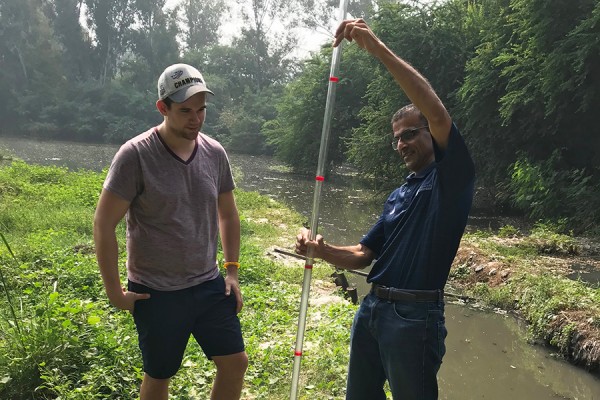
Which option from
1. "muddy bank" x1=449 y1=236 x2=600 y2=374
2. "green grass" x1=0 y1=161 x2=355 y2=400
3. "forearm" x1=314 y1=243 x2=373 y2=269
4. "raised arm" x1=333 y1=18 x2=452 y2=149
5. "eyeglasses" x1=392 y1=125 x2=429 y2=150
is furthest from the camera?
"muddy bank" x1=449 y1=236 x2=600 y2=374

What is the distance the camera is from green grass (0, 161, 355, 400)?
355 centimetres

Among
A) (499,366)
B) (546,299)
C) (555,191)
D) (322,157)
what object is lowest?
(499,366)

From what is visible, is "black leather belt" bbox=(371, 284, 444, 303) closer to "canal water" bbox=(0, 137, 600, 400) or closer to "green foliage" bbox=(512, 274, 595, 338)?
"canal water" bbox=(0, 137, 600, 400)

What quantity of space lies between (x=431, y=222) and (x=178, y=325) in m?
1.32

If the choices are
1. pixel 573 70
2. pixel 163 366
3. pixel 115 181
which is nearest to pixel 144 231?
pixel 115 181

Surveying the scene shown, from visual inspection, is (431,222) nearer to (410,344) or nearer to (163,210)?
(410,344)

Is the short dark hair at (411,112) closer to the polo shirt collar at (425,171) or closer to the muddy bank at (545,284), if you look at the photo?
the polo shirt collar at (425,171)

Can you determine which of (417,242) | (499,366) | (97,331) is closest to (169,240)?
(417,242)

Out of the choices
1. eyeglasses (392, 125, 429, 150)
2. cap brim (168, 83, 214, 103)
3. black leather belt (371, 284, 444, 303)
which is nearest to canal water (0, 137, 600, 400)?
black leather belt (371, 284, 444, 303)

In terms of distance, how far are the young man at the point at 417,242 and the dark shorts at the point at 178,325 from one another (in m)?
0.71

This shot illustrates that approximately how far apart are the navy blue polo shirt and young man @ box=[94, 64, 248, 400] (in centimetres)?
87

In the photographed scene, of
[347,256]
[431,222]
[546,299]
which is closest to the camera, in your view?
[431,222]

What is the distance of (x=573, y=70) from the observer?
539 inches

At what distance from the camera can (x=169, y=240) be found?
8.64 ft
